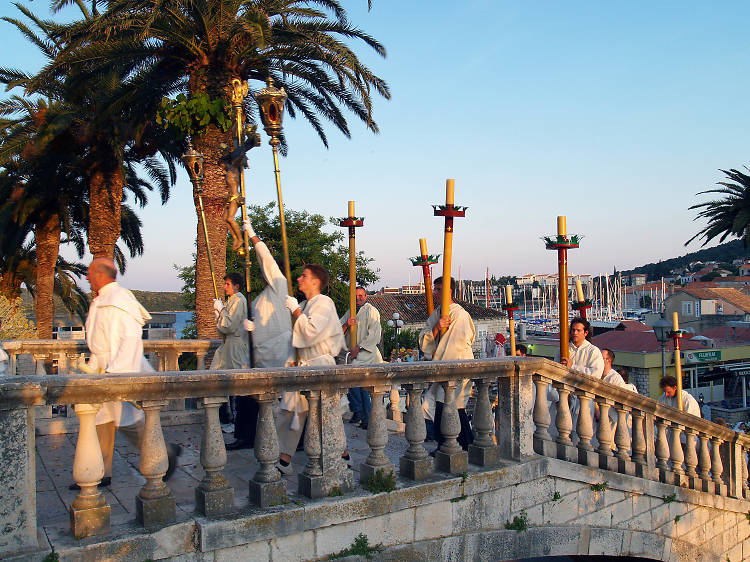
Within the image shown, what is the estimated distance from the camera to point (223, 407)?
27.8ft

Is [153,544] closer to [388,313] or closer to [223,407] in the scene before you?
[223,407]

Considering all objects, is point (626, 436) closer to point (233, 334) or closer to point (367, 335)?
point (367, 335)

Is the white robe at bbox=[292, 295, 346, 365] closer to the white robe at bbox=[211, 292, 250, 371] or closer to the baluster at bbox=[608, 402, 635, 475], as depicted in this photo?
the white robe at bbox=[211, 292, 250, 371]

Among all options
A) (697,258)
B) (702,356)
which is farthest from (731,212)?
(697,258)

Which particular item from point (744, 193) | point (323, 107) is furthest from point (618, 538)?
point (744, 193)

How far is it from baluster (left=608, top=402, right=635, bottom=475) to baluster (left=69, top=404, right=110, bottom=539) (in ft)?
16.3

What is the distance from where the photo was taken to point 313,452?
425cm

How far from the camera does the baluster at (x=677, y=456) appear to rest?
23.1ft

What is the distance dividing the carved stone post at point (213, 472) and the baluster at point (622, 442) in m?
4.26

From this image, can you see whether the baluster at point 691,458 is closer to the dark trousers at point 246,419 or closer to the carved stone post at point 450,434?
the carved stone post at point 450,434

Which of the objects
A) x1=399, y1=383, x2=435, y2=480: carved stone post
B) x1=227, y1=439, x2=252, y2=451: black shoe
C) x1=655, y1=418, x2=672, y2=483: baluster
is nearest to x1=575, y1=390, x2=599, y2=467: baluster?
x1=655, y1=418, x2=672, y2=483: baluster

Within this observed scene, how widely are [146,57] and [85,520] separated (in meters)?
10.1

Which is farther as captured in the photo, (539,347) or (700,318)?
(700,318)

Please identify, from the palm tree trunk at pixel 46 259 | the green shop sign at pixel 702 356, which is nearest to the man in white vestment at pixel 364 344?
the palm tree trunk at pixel 46 259
